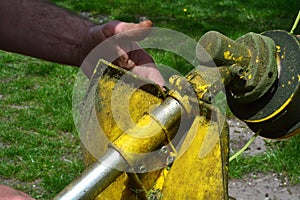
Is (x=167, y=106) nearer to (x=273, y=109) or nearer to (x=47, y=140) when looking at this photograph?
(x=273, y=109)

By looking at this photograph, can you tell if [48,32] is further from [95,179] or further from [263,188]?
[263,188]

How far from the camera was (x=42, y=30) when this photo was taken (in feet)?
8.01

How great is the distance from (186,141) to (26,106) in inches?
134

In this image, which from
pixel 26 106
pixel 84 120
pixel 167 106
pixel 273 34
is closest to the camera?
pixel 167 106

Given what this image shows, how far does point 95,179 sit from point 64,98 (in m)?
3.44

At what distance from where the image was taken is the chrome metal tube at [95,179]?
1190mm

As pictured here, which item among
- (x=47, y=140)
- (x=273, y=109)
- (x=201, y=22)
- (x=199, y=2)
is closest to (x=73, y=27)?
(x=273, y=109)

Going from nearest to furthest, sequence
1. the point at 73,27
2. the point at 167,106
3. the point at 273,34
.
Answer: the point at 167,106, the point at 273,34, the point at 73,27

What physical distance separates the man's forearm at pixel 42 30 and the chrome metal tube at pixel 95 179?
1076 mm

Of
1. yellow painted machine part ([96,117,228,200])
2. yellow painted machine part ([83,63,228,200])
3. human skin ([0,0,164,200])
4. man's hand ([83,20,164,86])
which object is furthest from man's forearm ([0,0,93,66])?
yellow painted machine part ([96,117,228,200])

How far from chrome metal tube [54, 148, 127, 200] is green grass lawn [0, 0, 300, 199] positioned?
2.36 metres

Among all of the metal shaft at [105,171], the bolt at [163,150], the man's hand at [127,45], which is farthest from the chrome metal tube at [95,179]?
the man's hand at [127,45]

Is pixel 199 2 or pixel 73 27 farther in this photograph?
pixel 199 2

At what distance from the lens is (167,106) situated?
1298 millimetres
